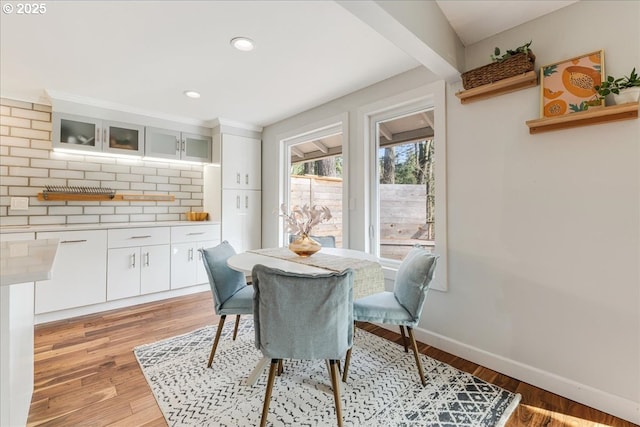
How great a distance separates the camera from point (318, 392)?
177 centimetres

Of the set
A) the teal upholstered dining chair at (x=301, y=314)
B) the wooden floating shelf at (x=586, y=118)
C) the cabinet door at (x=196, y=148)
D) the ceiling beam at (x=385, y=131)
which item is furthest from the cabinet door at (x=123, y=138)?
the wooden floating shelf at (x=586, y=118)

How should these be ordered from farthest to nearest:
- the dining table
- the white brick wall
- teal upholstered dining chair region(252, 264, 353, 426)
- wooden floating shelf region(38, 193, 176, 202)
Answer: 1. wooden floating shelf region(38, 193, 176, 202)
2. the white brick wall
3. the dining table
4. teal upholstered dining chair region(252, 264, 353, 426)

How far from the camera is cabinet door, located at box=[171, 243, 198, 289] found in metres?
3.55

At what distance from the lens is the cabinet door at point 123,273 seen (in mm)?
3119

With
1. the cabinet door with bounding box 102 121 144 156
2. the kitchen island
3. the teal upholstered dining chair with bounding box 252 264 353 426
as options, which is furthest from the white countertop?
the cabinet door with bounding box 102 121 144 156

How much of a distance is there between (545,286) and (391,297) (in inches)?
37.2

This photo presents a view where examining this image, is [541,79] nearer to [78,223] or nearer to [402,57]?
[402,57]

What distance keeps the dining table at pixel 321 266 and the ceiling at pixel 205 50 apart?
1528 mm

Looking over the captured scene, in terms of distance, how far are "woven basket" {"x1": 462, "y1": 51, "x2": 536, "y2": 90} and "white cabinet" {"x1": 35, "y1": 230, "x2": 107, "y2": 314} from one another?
3.67m

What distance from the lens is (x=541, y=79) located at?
1778 millimetres

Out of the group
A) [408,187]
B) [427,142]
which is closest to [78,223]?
[408,187]

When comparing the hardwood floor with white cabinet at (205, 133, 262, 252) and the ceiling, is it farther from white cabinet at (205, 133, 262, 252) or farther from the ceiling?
the ceiling

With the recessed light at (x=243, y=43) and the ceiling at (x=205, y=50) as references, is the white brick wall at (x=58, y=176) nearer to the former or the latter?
the ceiling at (x=205, y=50)

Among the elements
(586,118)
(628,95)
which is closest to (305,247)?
(586,118)
